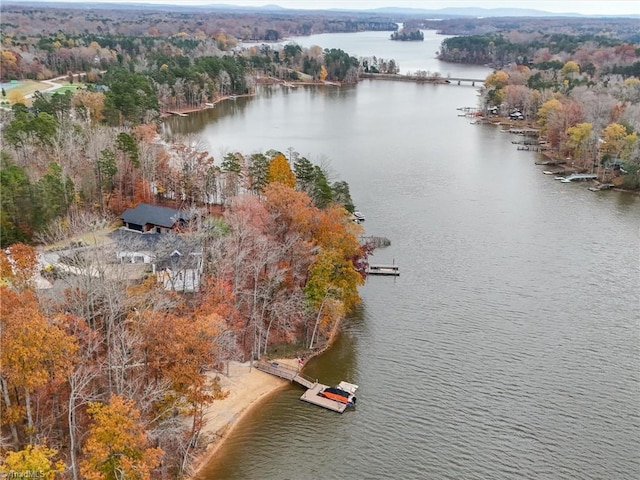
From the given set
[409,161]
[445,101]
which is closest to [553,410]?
[409,161]

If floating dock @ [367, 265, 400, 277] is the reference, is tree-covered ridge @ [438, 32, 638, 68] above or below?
above

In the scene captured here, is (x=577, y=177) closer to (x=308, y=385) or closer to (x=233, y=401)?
(x=308, y=385)

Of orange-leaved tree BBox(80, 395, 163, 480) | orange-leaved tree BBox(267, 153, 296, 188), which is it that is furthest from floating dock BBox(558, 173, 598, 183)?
orange-leaved tree BBox(80, 395, 163, 480)

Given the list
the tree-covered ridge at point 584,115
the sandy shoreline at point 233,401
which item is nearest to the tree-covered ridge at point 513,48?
the tree-covered ridge at point 584,115

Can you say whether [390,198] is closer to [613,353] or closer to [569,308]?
[569,308]

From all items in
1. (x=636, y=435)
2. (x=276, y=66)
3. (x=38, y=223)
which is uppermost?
(x=276, y=66)

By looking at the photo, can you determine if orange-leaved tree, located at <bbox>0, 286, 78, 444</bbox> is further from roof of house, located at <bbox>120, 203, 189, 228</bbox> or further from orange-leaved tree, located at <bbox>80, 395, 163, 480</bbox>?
roof of house, located at <bbox>120, 203, 189, 228</bbox>

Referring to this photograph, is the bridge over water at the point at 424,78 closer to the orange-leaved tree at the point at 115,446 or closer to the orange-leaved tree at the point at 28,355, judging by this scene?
the orange-leaved tree at the point at 28,355
